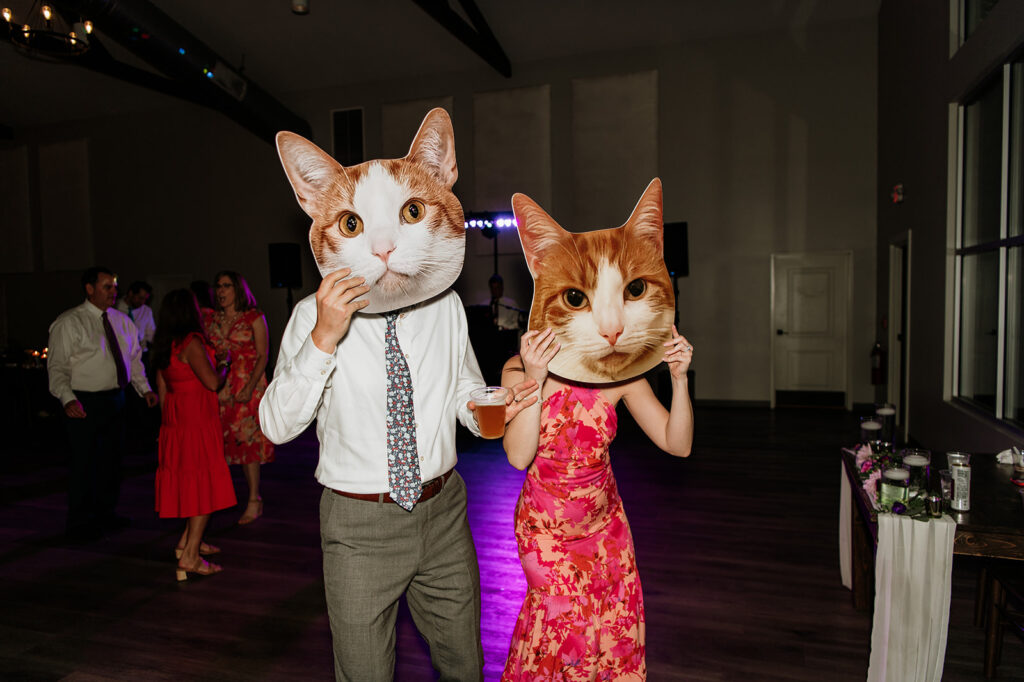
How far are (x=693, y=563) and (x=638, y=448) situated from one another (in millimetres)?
2583

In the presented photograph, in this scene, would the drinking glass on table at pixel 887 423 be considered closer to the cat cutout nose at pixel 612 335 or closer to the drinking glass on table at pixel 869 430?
the drinking glass on table at pixel 869 430

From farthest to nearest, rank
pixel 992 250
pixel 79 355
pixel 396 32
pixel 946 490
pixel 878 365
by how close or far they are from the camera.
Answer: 1. pixel 396 32
2. pixel 878 365
3. pixel 992 250
4. pixel 79 355
5. pixel 946 490

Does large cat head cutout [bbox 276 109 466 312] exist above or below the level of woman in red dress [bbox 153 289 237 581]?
above

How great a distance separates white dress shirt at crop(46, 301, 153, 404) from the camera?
11.9 feet

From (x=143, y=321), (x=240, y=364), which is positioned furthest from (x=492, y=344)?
(x=143, y=321)

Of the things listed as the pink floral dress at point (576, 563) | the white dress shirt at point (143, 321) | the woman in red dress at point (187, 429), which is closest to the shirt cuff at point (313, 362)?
the pink floral dress at point (576, 563)

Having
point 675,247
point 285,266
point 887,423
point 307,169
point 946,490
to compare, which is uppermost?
point 285,266

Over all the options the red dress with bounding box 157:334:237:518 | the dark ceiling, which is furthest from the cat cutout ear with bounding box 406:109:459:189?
the dark ceiling

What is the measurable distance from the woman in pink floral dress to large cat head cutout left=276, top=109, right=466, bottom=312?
0.40m

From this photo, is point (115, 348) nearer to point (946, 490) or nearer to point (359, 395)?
point (359, 395)

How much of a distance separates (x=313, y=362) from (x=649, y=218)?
0.87 metres

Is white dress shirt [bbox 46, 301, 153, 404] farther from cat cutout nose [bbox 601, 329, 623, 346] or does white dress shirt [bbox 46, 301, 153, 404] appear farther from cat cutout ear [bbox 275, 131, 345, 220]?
cat cutout nose [bbox 601, 329, 623, 346]

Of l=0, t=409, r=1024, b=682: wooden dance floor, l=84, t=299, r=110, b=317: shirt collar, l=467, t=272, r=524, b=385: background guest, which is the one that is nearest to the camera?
l=0, t=409, r=1024, b=682: wooden dance floor

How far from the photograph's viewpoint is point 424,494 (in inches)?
59.5
